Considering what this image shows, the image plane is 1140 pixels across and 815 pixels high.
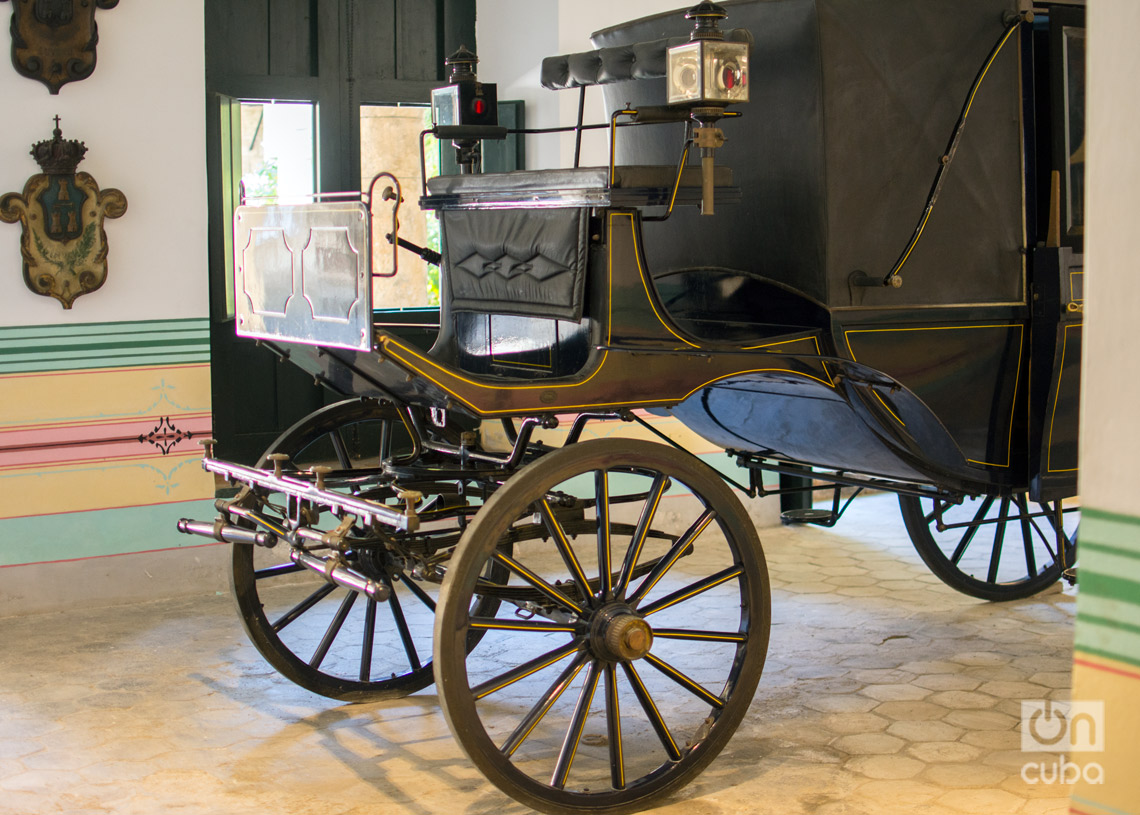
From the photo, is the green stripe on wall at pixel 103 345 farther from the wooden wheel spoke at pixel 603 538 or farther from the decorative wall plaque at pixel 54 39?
the wooden wheel spoke at pixel 603 538

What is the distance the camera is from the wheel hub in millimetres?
3121

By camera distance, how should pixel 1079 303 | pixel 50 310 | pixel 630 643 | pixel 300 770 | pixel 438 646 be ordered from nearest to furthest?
pixel 438 646 → pixel 630 643 → pixel 300 770 → pixel 1079 303 → pixel 50 310

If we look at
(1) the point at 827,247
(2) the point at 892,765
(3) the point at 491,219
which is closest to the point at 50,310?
Answer: (3) the point at 491,219

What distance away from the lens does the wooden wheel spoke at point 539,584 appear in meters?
3.11

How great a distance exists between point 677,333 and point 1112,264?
1.81 metres

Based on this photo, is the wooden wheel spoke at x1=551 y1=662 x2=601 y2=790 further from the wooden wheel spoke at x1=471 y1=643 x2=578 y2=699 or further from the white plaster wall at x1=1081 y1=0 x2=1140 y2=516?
the white plaster wall at x1=1081 y1=0 x2=1140 y2=516

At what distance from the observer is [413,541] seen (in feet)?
10.8

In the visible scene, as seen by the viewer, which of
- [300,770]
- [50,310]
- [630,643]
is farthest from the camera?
[50,310]

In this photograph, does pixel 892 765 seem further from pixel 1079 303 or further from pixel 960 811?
pixel 1079 303

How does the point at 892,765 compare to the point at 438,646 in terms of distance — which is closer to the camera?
the point at 438,646

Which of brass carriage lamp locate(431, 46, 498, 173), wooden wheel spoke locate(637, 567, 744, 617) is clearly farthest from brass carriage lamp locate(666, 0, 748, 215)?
brass carriage lamp locate(431, 46, 498, 173)

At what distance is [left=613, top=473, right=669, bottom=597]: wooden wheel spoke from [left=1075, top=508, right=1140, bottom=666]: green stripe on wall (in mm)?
1648

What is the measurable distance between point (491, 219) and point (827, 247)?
968 millimetres

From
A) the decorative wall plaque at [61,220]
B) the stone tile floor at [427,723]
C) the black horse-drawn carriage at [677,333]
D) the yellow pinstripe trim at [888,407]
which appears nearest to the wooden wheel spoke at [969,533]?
the stone tile floor at [427,723]
